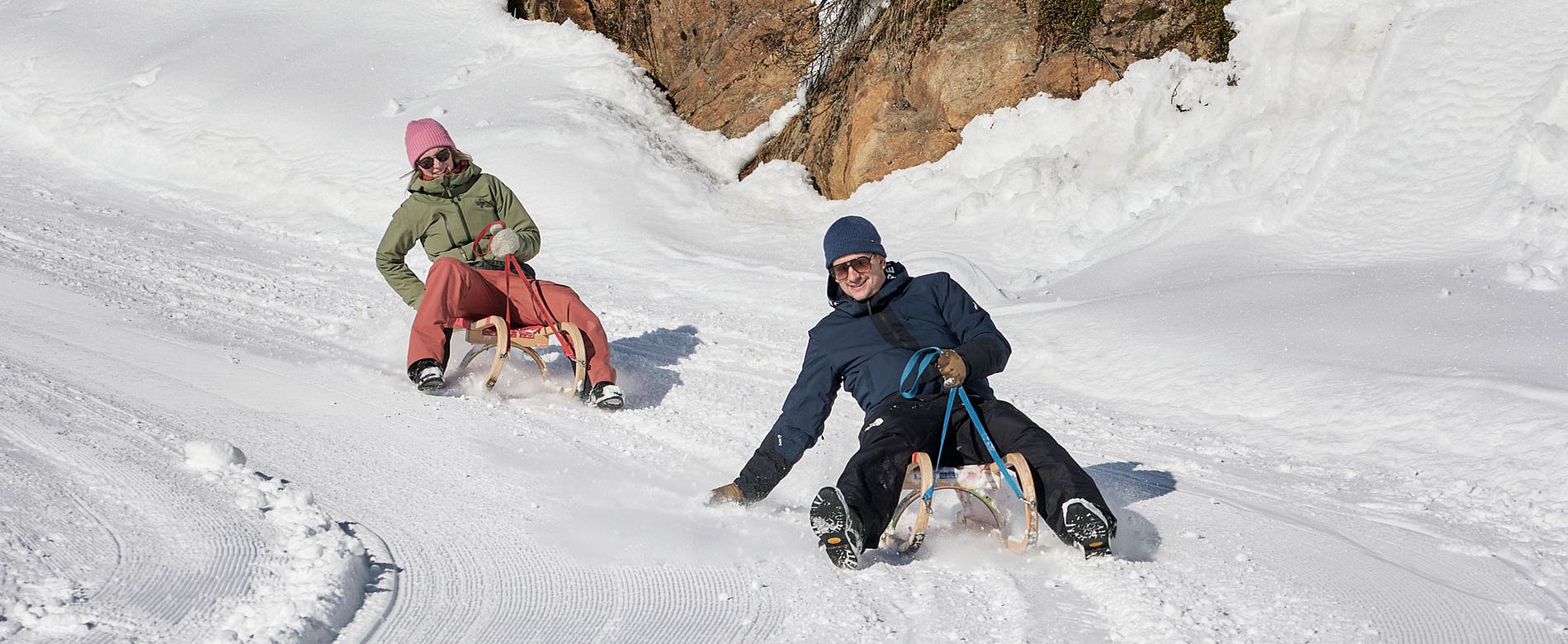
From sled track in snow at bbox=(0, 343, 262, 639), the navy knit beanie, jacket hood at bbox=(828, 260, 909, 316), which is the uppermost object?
the navy knit beanie

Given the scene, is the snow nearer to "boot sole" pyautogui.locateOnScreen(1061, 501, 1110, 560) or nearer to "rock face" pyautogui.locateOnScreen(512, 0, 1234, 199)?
"boot sole" pyautogui.locateOnScreen(1061, 501, 1110, 560)

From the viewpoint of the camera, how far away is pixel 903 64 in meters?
11.0

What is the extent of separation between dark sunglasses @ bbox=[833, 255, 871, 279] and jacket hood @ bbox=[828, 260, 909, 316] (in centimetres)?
6

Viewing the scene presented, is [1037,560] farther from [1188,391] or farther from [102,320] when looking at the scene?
[102,320]

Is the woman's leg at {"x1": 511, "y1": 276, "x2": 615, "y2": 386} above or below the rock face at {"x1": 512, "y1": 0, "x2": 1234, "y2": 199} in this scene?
below

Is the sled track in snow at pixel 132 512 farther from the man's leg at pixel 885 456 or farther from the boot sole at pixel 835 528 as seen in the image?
the man's leg at pixel 885 456

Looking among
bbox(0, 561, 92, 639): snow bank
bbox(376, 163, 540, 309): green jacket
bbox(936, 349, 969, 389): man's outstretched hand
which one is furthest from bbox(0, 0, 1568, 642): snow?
bbox(376, 163, 540, 309): green jacket

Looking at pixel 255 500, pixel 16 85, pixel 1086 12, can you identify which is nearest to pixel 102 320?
pixel 255 500

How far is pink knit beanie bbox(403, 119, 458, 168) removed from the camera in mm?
5949

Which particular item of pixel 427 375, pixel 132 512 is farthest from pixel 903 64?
pixel 132 512

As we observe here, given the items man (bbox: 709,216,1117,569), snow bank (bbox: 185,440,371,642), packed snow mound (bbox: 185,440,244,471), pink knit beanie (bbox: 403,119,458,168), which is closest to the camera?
snow bank (bbox: 185,440,371,642)

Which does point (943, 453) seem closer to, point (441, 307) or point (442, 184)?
point (441, 307)

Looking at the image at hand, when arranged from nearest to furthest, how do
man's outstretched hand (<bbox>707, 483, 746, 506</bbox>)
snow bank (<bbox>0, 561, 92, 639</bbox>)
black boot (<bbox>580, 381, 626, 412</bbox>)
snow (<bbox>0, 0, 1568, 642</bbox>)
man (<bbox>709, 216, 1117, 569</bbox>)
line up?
snow bank (<bbox>0, 561, 92, 639</bbox>) → snow (<bbox>0, 0, 1568, 642</bbox>) → man (<bbox>709, 216, 1117, 569</bbox>) → man's outstretched hand (<bbox>707, 483, 746, 506</bbox>) → black boot (<bbox>580, 381, 626, 412</bbox>)

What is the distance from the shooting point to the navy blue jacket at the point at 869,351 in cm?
407
